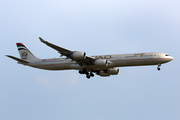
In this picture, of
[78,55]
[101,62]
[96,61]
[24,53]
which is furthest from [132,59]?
[24,53]

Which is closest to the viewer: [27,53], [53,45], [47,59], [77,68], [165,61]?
[53,45]

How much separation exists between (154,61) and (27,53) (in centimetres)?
2809

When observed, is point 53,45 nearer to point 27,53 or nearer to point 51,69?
point 51,69

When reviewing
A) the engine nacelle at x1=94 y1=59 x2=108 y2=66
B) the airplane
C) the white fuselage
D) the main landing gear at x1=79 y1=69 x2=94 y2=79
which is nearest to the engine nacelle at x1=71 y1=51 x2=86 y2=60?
the airplane

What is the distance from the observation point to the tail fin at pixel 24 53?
194ft

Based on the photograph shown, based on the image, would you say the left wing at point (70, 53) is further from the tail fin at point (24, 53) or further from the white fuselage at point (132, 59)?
the tail fin at point (24, 53)

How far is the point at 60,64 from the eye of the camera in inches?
2119

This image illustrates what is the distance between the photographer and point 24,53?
6028 centimetres

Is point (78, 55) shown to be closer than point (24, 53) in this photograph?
Yes

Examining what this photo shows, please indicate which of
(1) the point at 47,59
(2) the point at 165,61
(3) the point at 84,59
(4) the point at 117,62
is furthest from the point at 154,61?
(1) the point at 47,59

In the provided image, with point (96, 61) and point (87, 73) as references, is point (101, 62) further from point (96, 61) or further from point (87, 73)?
point (87, 73)

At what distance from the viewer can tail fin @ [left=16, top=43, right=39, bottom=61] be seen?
5903 centimetres

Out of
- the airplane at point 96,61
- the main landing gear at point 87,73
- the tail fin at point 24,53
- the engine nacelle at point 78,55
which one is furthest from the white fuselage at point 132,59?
the tail fin at point 24,53

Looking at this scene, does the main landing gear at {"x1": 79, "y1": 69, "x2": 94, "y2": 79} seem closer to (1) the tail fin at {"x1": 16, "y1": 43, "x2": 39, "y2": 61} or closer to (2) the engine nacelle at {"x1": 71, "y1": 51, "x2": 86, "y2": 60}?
(2) the engine nacelle at {"x1": 71, "y1": 51, "x2": 86, "y2": 60}
